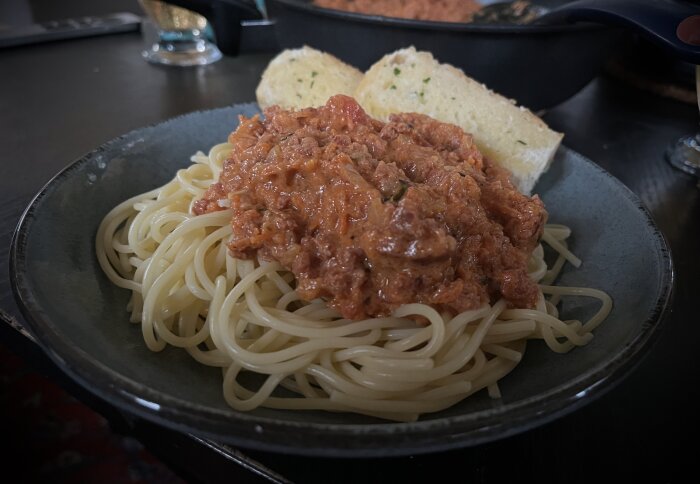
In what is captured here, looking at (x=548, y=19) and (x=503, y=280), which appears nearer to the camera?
(x=503, y=280)

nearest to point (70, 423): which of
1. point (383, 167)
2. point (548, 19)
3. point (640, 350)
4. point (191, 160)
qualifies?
point (191, 160)

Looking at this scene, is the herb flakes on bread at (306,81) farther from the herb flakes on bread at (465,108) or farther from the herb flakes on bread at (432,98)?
the herb flakes on bread at (465,108)

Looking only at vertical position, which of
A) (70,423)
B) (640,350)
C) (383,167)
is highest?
(383,167)

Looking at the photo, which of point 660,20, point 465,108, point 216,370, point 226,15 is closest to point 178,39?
point 226,15

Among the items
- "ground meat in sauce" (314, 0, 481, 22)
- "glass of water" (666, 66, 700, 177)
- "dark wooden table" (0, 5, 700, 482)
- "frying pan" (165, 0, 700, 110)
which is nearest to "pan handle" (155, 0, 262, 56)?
"dark wooden table" (0, 5, 700, 482)

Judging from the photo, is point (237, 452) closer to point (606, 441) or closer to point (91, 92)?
point (606, 441)

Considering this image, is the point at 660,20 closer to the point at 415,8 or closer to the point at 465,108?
the point at 465,108
